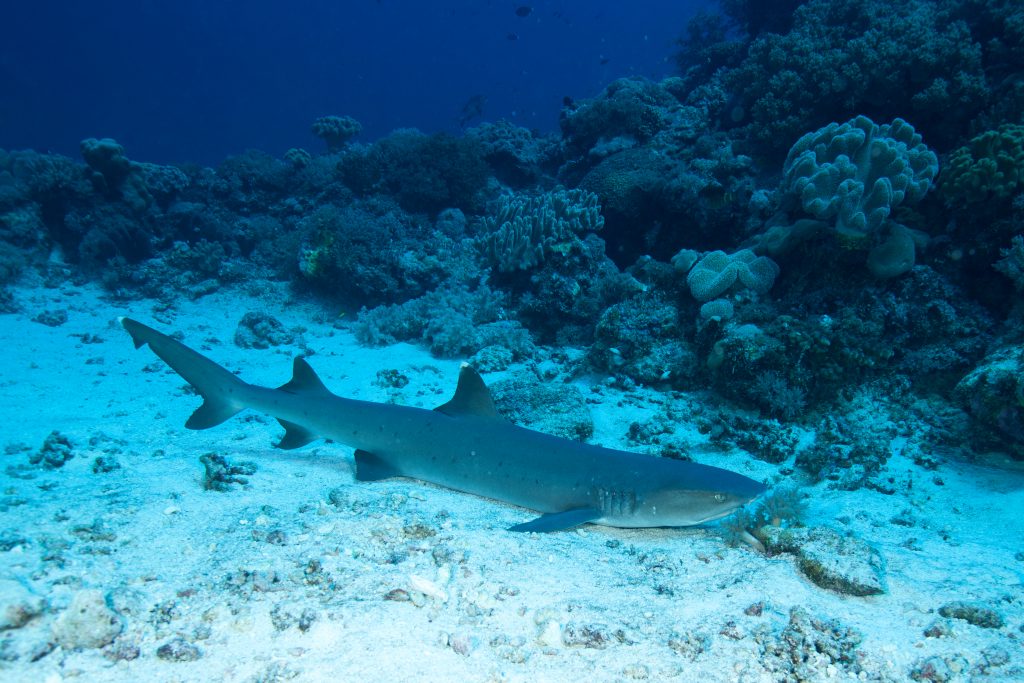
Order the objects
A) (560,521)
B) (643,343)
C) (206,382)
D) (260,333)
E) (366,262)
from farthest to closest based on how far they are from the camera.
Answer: (366,262) → (260,333) → (643,343) → (206,382) → (560,521)

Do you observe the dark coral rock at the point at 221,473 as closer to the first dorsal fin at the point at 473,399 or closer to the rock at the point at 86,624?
the first dorsal fin at the point at 473,399

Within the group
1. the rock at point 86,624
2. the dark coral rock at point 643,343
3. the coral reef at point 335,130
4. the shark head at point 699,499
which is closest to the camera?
the rock at point 86,624

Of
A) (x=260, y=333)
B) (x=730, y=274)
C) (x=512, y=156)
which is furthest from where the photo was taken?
(x=512, y=156)

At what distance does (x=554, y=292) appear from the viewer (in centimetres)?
855

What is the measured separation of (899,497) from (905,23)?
347 inches

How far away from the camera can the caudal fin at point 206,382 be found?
4.79m

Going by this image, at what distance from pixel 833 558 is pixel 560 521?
1636mm

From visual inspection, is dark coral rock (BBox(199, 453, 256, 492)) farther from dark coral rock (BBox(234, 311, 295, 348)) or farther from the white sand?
dark coral rock (BBox(234, 311, 295, 348))

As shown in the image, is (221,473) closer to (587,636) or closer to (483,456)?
(483,456)

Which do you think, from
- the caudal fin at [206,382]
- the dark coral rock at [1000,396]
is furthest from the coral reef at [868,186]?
the caudal fin at [206,382]

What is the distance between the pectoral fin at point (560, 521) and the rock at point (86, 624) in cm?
223

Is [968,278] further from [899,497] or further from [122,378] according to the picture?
[122,378]

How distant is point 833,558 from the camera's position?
9.57 ft

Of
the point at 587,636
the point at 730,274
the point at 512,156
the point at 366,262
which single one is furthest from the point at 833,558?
the point at 512,156
